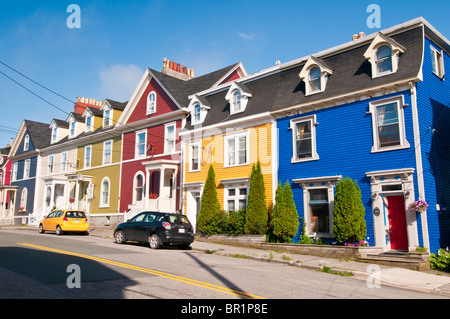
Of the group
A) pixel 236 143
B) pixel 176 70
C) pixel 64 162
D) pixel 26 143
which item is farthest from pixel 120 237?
pixel 26 143

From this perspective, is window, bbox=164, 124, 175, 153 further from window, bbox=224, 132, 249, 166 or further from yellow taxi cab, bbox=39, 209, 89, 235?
yellow taxi cab, bbox=39, 209, 89, 235

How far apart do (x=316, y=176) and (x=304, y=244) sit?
10.0 ft

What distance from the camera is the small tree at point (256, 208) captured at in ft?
59.0

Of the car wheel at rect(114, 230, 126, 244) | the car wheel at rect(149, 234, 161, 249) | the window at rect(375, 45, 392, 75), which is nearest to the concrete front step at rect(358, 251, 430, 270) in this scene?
the window at rect(375, 45, 392, 75)

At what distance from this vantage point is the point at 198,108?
23984mm

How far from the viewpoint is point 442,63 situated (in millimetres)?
16984

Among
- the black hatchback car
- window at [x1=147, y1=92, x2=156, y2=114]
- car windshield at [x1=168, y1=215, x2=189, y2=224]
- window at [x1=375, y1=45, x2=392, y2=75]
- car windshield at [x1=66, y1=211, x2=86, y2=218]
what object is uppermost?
window at [x1=147, y1=92, x2=156, y2=114]

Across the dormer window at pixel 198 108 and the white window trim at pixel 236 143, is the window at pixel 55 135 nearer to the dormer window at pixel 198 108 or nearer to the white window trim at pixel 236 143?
the dormer window at pixel 198 108

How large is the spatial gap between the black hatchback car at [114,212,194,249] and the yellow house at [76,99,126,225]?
1173cm

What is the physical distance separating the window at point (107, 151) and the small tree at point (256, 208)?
16.1 metres

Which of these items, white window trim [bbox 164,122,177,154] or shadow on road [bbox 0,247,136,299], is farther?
white window trim [bbox 164,122,177,154]

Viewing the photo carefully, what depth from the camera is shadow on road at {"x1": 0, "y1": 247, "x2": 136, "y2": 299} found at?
711 centimetres

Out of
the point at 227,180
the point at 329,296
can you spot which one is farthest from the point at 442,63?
the point at 329,296

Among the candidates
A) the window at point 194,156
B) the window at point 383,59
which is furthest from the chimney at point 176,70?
the window at point 383,59
